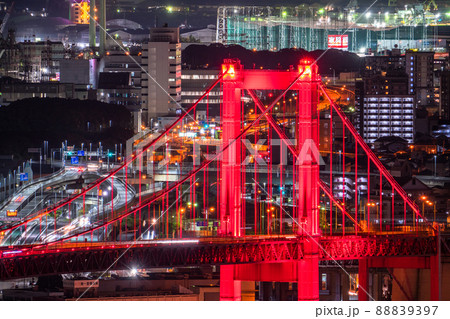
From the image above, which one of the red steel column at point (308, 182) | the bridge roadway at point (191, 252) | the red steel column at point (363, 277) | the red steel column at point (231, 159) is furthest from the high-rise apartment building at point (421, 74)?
the red steel column at point (231, 159)

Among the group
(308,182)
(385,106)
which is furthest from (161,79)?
(308,182)

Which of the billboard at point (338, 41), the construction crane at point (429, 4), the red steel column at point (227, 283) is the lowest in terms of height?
the red steel column at point (227, 283)

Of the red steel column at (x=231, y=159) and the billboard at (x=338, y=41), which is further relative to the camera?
the billboard at (x=338, y=41)

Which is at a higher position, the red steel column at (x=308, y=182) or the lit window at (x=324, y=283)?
the red steel column at (x=308, y=182)

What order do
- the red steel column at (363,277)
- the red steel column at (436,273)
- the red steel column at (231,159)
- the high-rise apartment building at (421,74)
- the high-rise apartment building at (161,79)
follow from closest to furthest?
1. the red steel column at (231,159)
2. the red steel column at (436,273)
3. the red steel column at (363,277)
4. the high-rise apartment building at (161,79)
5. the high-rise apartment building at (421,74)

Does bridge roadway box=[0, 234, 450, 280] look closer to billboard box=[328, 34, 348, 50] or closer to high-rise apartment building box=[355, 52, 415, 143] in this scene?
high-rise apartment building box=[355, 52, 415, 143]

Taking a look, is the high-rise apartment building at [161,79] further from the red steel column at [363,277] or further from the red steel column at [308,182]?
the red steel column at [308,182]

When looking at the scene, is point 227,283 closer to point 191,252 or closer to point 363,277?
point 191,252
